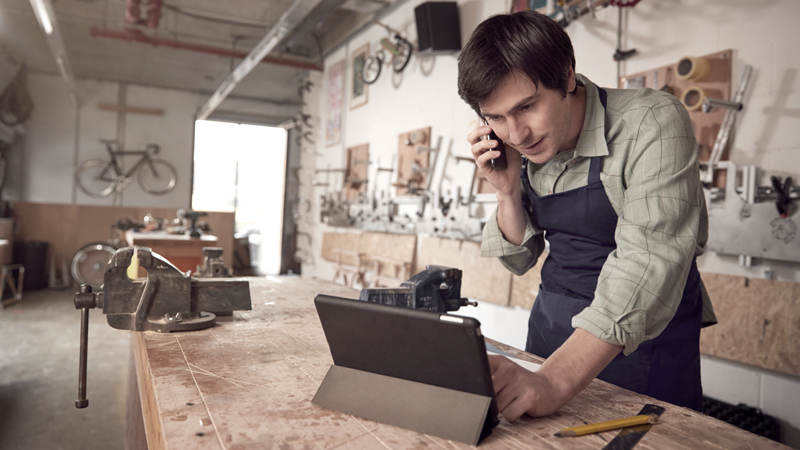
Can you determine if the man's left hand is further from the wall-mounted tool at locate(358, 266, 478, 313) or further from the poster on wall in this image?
the poster on wall

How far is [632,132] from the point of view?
42.4 inches

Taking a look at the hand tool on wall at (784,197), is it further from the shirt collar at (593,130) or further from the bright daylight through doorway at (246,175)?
the bright daylight through doorway at (246,175)

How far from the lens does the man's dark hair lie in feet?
3.16

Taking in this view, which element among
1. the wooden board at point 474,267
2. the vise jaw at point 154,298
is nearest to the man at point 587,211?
the vise jaw at point 154,298

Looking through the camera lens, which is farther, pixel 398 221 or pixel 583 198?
pixel 398 221

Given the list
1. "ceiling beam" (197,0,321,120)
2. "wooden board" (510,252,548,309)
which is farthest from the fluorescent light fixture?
"wooden board" (510,252,548,309)

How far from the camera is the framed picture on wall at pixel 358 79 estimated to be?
6555mm

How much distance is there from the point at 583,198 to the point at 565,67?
13.2 inches

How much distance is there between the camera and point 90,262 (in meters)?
8.11

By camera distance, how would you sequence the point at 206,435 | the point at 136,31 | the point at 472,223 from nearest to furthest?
the point at 206,435
the point at 472,223
the point at 136,31

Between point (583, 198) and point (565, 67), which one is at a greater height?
point (565, 67)

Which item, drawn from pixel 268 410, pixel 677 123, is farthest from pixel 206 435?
Result: pixel 677 123

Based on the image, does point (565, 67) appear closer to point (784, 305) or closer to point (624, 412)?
point (624, 412)

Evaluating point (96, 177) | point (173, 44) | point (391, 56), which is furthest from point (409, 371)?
point (96, 177)
